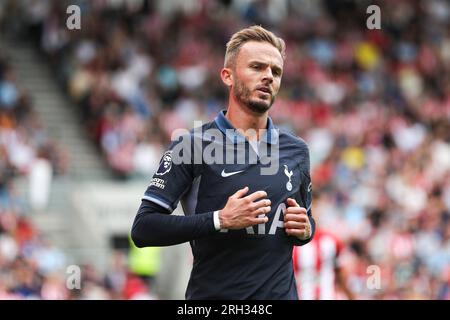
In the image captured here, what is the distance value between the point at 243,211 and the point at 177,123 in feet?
45.1

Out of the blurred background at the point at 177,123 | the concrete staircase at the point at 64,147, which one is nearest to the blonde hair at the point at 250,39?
the blurred background at the point at 177,123

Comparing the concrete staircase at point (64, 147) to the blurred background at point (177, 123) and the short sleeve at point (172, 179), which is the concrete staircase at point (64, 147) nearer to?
the blurred background at point (177, 123)

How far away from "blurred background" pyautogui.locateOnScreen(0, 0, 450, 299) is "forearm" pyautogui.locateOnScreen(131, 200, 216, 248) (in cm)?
790

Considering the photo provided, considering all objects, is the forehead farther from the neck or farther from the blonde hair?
the neck

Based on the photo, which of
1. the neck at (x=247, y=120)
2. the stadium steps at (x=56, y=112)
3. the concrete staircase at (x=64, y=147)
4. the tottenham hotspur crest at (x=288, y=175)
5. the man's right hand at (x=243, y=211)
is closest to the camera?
the man's right hand at (x=243, y=211)

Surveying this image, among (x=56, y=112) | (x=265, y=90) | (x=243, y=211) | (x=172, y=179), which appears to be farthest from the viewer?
(x=56, y=112)

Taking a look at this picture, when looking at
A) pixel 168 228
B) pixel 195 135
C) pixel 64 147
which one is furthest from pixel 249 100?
pixel 64 147

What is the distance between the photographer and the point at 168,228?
16.9 feet

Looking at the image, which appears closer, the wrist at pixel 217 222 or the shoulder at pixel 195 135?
the wrist at pixel 217 222

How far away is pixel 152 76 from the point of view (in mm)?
19984

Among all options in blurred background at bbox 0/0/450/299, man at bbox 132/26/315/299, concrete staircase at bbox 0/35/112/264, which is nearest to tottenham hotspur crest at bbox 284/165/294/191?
man at bbox 132/26/315/299

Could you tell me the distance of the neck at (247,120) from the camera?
5.49 metres

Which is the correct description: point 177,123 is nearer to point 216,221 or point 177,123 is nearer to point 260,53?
point 260,53

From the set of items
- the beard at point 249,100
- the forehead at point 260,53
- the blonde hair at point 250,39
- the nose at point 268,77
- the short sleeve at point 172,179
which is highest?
the blonde hair at point 250,39
